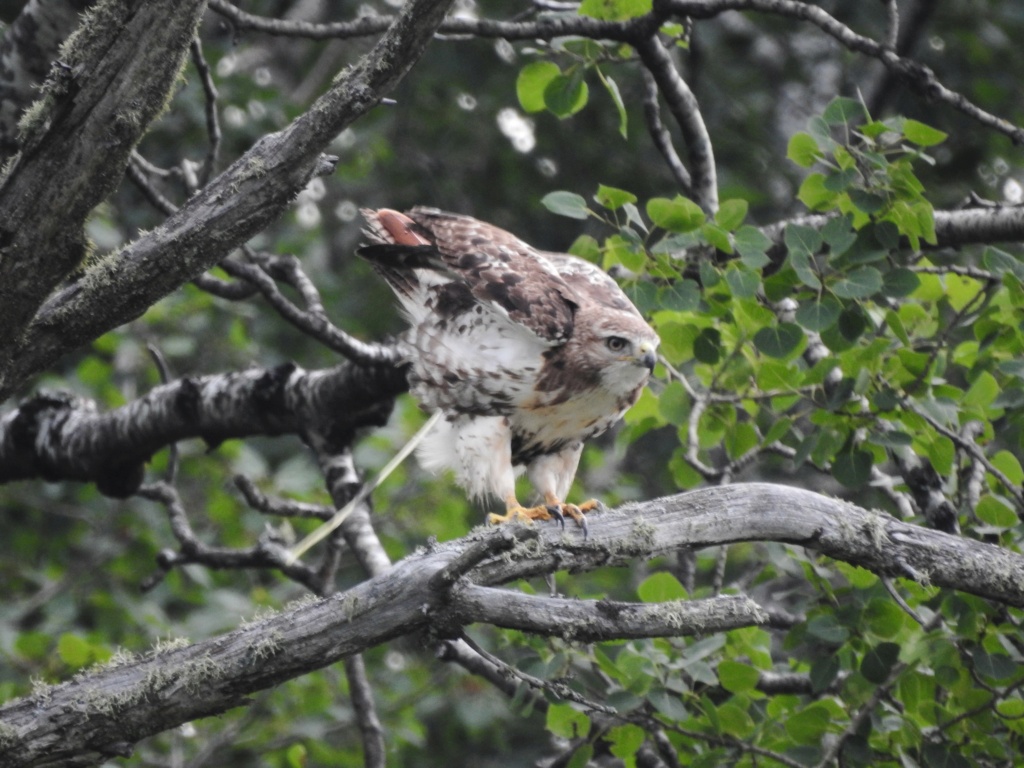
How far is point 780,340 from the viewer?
146 inches

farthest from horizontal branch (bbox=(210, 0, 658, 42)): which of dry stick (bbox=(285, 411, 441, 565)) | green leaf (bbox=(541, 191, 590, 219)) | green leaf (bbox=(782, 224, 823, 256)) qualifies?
dry stick (bbox=(285, 411, 441, 565))

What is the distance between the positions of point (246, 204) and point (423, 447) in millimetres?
2047

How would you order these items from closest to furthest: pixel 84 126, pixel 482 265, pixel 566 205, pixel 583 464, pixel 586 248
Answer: pixel 84 126, pixel 566 205, pixel 482 265, pixel 586 248, pixel 583 464

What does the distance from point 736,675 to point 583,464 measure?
4237 millimetres

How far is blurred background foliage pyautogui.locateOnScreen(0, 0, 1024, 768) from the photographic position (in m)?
3.64

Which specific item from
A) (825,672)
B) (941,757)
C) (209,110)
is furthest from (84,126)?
(941,757)

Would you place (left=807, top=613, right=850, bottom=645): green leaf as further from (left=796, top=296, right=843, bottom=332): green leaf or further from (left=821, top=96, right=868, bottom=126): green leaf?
(left=821, top=96, right=868, bottom=126): green leaf

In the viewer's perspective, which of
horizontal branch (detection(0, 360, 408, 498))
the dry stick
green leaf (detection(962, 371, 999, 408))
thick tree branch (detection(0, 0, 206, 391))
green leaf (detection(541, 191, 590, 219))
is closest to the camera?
thick tree branch (detection(0, 0, 206, 391))

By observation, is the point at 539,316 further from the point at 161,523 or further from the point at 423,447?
the point at 161,523

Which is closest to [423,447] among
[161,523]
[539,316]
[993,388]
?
[539,316]

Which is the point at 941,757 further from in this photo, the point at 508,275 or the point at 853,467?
the point at 508,275

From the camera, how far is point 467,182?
30.9ft

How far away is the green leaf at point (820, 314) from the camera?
11.6 feet

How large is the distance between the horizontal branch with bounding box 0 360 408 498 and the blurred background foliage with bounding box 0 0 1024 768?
2.45 ft
